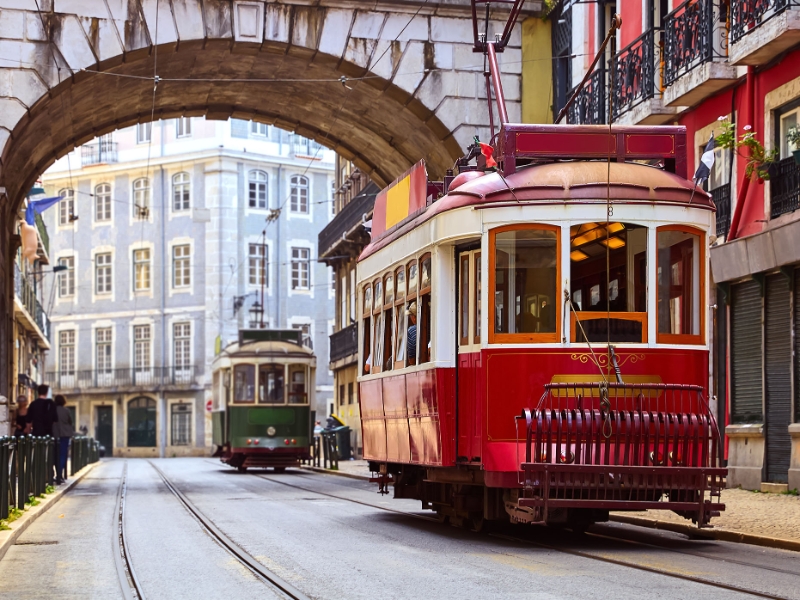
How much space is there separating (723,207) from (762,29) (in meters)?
3.19

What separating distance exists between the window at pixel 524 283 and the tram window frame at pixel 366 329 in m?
3.69

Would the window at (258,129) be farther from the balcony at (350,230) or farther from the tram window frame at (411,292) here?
the tram window frame at (411,292)

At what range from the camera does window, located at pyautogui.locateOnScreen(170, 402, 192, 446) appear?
6191 centimetres

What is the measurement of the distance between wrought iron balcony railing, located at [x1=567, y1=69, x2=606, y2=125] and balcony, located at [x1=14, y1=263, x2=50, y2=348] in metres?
20.8

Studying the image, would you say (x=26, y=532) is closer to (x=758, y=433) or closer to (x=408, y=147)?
(x=758, y=433)

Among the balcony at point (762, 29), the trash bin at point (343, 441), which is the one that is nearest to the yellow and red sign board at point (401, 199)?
the balcony at point (762, 29)

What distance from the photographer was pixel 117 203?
213 feet

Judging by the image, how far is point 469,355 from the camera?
1177 centimetres

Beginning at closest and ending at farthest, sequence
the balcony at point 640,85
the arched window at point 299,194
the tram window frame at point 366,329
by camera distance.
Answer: the tram window frame at point 366,329 < the balcony at point 640,85 < the arched window at point 299,194

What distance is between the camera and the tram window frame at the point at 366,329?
15133 millimetres

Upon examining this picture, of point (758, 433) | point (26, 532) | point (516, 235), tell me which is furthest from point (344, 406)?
point (516, 235)

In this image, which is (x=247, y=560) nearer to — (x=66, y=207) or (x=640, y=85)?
(x=640, y=85)

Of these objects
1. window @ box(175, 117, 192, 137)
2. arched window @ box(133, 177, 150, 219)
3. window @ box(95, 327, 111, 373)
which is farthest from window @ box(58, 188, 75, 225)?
window @ box(175, 117, 192, 137)

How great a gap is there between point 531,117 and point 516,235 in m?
11.9
